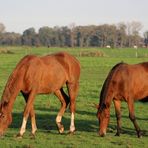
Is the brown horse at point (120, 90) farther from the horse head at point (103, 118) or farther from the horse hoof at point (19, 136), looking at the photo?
the horse hoof at point (19, 136)

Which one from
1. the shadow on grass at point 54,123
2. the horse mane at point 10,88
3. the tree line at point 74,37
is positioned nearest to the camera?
the horse mane at point 10,88

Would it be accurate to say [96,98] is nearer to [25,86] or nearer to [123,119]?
[123,119]

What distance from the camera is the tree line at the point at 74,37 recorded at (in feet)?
422

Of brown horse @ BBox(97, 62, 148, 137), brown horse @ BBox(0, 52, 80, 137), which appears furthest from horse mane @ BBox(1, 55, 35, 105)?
brown horse @ BBox(97, 62, 148, 137)

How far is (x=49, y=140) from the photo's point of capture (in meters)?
9.62

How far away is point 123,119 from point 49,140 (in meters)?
4.30

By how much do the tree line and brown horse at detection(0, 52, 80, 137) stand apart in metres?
114

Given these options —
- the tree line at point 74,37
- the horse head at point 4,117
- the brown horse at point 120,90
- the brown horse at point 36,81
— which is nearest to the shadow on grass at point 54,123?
the brown horse at point 36,81

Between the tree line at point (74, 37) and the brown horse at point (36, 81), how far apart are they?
4481 inches

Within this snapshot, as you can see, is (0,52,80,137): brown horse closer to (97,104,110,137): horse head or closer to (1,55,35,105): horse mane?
(1,55,35,105): horse mane

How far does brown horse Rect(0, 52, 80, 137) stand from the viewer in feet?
32.7

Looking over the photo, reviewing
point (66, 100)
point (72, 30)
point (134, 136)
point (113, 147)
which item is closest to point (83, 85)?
point (66, 100)

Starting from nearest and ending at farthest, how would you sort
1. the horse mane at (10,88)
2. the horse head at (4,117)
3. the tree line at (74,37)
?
the horse head at (4,117) < the horse mane at (10,88) < the tree line at (74,37)

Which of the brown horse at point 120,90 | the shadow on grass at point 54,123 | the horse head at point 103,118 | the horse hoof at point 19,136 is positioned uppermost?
the brown horse at point 120,90
